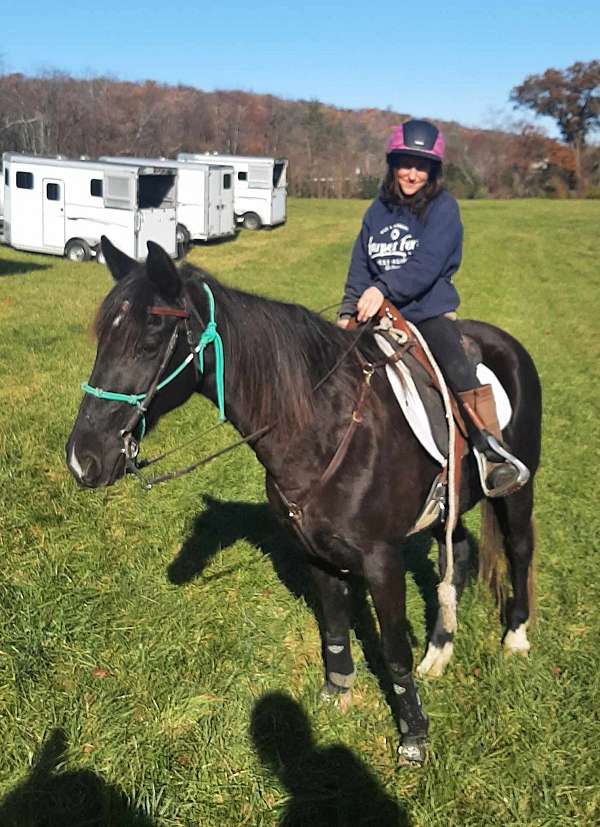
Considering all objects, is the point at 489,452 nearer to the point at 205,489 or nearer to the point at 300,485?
the point at 300,485

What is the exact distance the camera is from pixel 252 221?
30781 mm

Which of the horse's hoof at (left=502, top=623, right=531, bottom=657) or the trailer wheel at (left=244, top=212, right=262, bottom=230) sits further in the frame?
the trailer wheel at (left=244, top=212, right=262, bottom=230)

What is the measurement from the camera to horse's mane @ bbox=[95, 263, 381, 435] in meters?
2.56

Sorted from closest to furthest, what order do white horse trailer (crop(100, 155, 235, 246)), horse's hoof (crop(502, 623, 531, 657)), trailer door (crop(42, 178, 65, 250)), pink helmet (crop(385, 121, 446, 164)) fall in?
pink helmet (crop(385, 121, 446, 164)) → horse's hoof (crop(502, 623, 531, 657)) → trailer door (crop(42, 178, 65, 250)) → white horse trailer (crop(100, 155, 235, 246))

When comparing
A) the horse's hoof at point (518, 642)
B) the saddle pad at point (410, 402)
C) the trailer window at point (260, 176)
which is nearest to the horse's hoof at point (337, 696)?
the horse's hoof at point (518, 642)

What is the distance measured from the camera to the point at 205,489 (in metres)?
6.28

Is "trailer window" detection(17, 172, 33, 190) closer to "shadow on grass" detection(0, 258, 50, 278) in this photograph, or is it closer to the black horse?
"shadow on grass" detection(0, 258, 50, 278)

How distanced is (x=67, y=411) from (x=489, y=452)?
5.37 meters

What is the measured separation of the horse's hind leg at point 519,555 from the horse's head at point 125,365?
256 centimetres

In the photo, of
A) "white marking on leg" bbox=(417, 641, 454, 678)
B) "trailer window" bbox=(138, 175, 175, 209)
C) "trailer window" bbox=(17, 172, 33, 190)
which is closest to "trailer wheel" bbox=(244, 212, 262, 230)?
"trailer window" bbox=(138, 175, 175, 209)

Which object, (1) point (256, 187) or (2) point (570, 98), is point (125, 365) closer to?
(1) point (256, 187)

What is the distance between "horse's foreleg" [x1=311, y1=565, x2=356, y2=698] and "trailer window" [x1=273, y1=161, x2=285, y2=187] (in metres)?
28.7

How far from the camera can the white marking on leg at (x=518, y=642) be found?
4.20 m

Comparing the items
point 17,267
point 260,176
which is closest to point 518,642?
point 17,267
